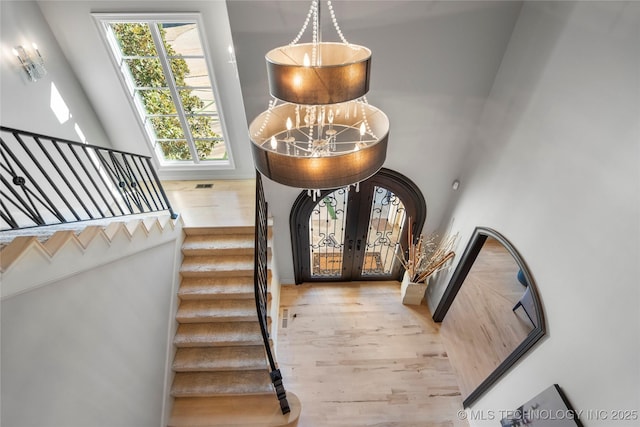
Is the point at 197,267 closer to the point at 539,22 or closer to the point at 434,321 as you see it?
the point at 434,321

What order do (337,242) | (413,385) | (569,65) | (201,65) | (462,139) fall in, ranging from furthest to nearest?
(337,242) → (201,65) → (413,385) → (462,139) → (569,65)

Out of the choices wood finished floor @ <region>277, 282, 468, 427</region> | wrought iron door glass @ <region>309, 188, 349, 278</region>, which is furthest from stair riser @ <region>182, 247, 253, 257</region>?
wood finished floor @ <region>277, 282, 468, 427</region>

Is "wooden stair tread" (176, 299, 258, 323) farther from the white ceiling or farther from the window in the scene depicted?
the window

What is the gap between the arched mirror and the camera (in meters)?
3.29

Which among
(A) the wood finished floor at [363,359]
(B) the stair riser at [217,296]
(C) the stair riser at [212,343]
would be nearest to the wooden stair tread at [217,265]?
(B) the stair riser at [217,296]

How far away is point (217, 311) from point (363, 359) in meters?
1.85

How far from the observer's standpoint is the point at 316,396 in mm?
3338

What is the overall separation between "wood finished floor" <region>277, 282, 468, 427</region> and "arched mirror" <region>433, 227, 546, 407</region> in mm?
Answer: 200

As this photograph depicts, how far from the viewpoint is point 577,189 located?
195 cm

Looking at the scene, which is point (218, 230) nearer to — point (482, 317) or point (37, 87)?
point (37, 87)

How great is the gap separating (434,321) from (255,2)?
4.16m

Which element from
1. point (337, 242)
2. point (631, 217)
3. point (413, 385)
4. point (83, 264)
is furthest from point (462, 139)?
point (83, 264)

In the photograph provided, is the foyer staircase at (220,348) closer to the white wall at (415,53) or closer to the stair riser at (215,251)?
the stair riser at (215,251)

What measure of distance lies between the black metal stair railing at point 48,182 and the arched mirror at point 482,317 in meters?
3.44
